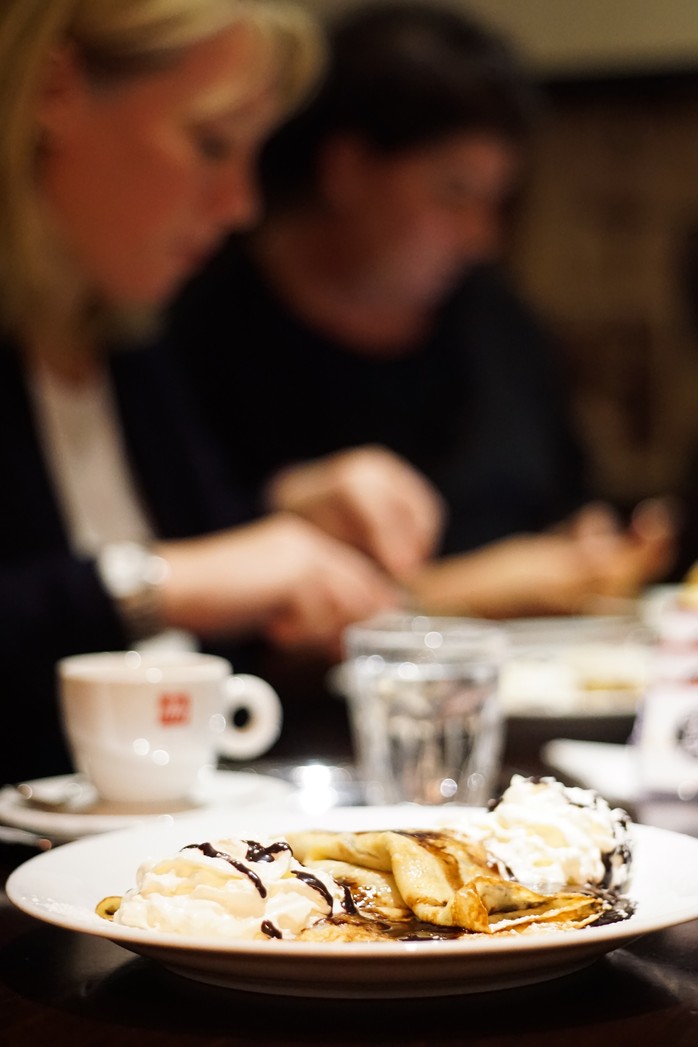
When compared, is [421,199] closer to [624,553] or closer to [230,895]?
[624,553]

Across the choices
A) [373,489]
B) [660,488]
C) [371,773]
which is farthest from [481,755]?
[660,488]

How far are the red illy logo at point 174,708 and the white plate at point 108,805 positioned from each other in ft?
0.17

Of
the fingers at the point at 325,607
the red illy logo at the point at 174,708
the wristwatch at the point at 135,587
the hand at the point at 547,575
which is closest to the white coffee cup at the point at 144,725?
the red illy logo at the point at 174,708

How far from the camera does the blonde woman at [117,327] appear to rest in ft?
4.63

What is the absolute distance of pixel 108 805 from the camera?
32.4 inches

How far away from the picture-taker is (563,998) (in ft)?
1.53

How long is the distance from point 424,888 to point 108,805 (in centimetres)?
38

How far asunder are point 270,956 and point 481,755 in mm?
542

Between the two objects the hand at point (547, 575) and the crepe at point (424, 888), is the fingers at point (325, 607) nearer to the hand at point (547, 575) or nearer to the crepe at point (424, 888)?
the hand at point (547, 575)

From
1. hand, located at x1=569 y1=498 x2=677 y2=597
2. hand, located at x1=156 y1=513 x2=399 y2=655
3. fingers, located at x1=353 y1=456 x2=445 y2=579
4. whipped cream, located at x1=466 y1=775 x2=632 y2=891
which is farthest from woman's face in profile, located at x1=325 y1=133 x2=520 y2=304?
whipped cream, located at x1=466 y1=775 x2=632 y2=891

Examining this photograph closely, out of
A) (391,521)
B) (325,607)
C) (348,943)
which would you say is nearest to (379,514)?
(391,521)

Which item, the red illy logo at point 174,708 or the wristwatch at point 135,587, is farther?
the wristwatch at point 135,587

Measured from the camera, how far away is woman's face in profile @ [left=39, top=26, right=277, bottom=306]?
1603 mm

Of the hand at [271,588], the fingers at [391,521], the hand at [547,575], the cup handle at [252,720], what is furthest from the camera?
the hand at [547,575]
